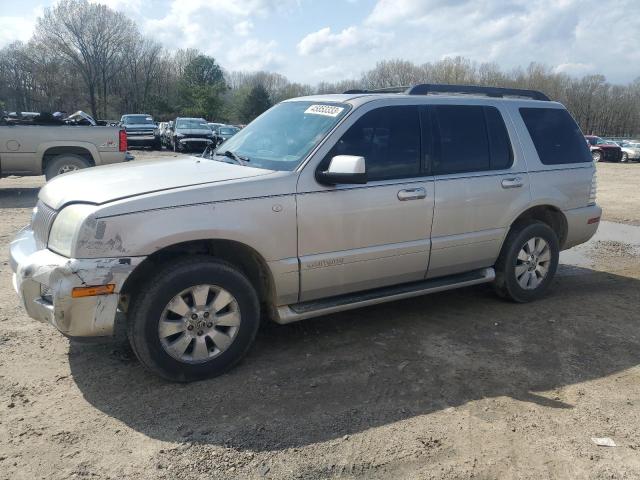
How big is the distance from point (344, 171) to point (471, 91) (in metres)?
2.06

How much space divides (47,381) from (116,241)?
1183mm

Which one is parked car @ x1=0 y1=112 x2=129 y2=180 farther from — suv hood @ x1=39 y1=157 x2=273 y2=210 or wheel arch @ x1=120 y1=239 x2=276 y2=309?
wheel arch @ x1=120 y1=239 x2=276 y2=309

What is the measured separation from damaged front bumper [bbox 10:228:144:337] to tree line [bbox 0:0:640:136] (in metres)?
47.5

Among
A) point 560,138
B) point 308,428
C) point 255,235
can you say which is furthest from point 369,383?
point 560,138

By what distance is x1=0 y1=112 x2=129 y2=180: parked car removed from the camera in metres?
10.4

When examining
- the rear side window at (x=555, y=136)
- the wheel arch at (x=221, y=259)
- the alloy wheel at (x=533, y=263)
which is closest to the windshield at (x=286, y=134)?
the wheel arch at (x=221, y=259)

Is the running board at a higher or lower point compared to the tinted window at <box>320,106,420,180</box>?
lower

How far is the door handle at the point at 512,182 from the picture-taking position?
4.80m

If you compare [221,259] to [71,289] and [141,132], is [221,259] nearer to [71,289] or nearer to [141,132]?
[71,289]

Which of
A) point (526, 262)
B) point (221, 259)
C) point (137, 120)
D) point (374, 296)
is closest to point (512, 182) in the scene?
point (526, 262)

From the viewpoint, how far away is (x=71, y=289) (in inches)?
123

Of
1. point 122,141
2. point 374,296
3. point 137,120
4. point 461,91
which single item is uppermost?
point 137,120

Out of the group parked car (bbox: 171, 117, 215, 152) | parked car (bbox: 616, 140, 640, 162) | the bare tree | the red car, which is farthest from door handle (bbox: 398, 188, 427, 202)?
the bare tree

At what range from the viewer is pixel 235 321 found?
363cm
